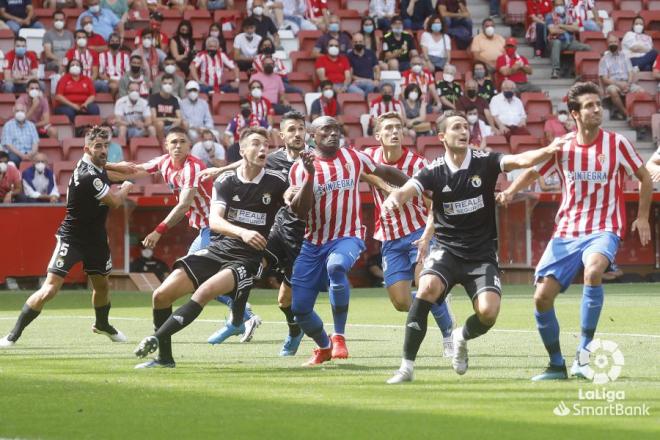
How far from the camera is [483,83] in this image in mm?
27453

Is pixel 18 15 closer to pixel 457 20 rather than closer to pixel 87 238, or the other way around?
pixel 457 20

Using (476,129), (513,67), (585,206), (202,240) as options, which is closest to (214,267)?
(585,206)

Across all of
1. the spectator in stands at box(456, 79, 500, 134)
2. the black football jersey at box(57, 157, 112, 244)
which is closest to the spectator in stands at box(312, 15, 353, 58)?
the spectator in stands at box(456, 79, 500, 134)

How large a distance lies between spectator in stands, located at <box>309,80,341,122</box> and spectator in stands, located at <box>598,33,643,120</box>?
6.80 m

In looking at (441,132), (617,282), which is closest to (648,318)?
(441,132)

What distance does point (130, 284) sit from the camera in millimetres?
22969

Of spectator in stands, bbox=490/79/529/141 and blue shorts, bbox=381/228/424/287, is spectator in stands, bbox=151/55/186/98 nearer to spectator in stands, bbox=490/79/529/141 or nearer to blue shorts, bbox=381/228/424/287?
spectator in stands, bbox=490/79/529/141

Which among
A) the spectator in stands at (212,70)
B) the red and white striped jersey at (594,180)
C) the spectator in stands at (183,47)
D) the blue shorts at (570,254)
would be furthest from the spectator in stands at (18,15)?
the blue shorts at (570,254)

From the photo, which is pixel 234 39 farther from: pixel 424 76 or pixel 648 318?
pixel 648 318

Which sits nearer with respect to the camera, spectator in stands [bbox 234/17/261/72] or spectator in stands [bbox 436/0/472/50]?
spectator in stands [bbox 234/17/261/72]

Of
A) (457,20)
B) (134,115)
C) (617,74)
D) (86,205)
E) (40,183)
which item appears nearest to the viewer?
(86,205)

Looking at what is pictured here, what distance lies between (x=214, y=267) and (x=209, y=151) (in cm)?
1325

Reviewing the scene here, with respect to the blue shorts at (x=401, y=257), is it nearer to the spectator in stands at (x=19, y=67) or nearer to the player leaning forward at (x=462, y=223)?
the player leaning forward at (x=462, y=223)

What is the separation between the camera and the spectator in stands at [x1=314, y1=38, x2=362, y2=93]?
1056 inches
